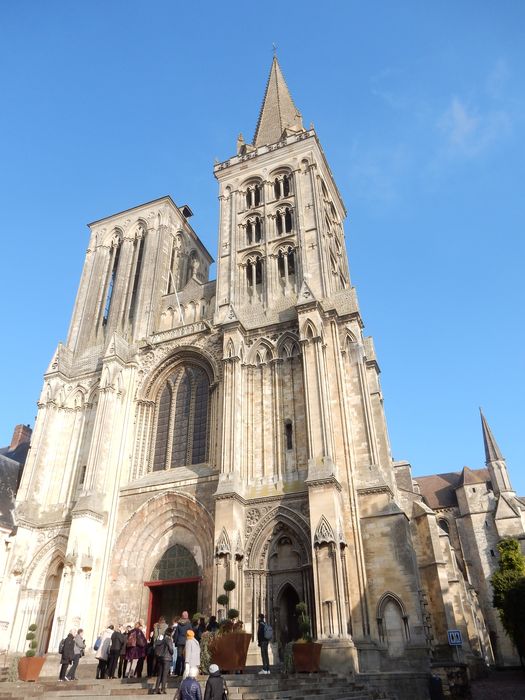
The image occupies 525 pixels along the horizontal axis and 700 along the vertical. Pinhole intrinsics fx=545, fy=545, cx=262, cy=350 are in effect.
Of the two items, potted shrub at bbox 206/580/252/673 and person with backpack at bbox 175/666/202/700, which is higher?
potted shrub at bbox 206/580/252/673

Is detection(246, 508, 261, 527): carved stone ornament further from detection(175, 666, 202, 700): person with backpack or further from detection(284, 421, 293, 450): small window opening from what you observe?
detection(175, 666, 202, 700): person with backpack

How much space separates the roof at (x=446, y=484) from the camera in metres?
47.5

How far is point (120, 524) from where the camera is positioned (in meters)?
21.1

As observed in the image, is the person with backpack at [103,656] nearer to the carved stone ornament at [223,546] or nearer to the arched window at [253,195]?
the carved stone ornament at [223,546]

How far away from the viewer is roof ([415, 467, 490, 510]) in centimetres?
4753

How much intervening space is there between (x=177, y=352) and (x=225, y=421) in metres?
5.60

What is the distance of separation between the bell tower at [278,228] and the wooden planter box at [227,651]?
43.6 ft

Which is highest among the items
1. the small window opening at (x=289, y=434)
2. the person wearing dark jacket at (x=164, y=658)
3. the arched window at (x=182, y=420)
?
the arched window at (x=182, y=420)

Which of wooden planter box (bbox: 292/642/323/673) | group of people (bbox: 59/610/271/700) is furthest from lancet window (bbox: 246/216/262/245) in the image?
wooden planter box (bbox: 292/642/323/673)

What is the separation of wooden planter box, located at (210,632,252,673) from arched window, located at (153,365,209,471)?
31.9 ft

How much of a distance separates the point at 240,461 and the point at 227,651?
809 centimetres

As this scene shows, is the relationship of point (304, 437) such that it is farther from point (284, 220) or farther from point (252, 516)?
point (284, 220)

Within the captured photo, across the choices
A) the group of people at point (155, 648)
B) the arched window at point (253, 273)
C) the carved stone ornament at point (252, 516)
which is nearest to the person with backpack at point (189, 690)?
the group of people at point (155, 648)

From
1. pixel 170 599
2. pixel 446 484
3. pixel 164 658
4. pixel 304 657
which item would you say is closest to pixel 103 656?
pixel 164 658
